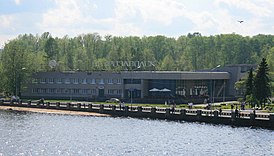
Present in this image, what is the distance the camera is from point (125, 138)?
68062mm

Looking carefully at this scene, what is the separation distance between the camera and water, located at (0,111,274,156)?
5888cm

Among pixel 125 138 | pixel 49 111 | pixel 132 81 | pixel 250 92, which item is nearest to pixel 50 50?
pixel 132 81

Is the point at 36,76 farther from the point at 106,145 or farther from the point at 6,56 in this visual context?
the point at 106,145

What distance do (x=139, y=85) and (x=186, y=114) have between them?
139 feet

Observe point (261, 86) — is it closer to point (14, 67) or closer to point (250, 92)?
point (250, 92)

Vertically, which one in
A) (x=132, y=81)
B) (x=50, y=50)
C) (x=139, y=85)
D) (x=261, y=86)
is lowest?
(x=261, y=86)


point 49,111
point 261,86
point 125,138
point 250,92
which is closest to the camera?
point 125,138

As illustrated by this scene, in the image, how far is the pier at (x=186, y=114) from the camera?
79500 mm

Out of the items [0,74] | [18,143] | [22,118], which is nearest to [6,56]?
[0,74]

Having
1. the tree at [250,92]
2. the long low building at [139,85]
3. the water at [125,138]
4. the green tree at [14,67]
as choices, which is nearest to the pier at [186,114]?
the water at [125,138]

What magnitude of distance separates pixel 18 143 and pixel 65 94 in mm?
75274

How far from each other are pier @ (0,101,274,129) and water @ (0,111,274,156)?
2.83 meters

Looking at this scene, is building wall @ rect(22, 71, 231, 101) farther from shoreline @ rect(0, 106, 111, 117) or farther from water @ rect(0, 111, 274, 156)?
water @ rect(0, 111, 274, 156)

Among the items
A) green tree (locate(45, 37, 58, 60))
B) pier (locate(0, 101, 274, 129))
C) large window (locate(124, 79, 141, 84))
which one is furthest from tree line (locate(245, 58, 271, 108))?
green tree (locate(45, 37, 58, 60))
